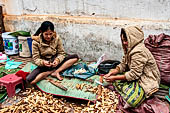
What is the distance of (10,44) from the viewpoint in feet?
17.5

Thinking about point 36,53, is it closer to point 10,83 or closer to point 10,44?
point 10,83

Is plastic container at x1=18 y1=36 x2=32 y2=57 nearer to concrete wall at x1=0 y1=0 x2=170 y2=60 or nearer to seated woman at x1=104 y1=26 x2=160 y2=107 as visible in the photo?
concrete wall at x1=0 y1=0 x2=170 y2=60

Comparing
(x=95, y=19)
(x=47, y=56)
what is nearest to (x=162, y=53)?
(x=95, y=19)

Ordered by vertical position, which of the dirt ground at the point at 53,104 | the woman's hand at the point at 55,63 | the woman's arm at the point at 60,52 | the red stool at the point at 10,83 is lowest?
the dirt ground at the point at 53,104

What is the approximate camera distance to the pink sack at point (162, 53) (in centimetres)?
299

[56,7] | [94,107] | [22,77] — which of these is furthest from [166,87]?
[56,7]

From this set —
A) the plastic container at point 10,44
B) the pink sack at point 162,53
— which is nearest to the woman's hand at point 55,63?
the pink sack at point 162,53

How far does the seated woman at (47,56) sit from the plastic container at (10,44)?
166 cm

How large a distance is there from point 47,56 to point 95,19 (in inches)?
66.6

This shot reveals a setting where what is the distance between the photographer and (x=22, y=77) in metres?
3.62

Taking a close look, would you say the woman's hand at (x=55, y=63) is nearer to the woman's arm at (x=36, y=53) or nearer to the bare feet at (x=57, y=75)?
the bare feet at (x=57, y=75)

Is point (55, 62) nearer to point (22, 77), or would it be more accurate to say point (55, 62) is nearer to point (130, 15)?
point (22, 77)

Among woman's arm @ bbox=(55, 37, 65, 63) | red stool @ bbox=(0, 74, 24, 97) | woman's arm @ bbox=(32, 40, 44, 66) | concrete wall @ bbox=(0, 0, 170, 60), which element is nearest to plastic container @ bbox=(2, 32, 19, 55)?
concrete wall @ bbox=(0, 0, 170, 60)

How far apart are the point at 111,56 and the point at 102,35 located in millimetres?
649
